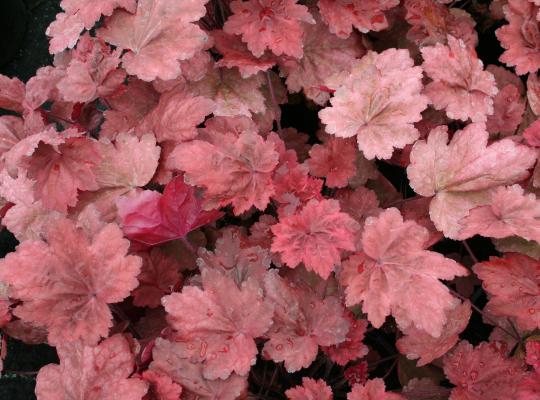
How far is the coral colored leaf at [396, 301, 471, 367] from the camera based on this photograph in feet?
3.82

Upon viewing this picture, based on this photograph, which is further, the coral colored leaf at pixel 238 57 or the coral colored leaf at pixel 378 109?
the coral colored leaf at pixel 238 57

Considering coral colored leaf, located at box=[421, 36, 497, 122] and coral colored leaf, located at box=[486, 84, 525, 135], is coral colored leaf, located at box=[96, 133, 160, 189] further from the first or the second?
coral colored leaf, located at box=[486, 84, 525, 135]

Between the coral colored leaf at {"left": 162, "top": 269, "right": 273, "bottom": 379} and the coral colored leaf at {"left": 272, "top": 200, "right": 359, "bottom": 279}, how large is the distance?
0.32ft

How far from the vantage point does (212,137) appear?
125 cm

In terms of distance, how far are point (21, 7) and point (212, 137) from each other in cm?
158

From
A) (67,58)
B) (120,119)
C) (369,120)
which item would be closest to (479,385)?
(369,120)

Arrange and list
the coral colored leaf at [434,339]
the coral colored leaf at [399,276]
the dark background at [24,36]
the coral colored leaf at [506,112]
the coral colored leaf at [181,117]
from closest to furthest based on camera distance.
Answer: the coral colored leaf at [399,276] < the coral colored leaf at [434,339] < the coral colored leaf at [181,117] < the coral colored leaf at [506,112] < the dark background at [24,36]

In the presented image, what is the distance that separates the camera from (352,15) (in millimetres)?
1470

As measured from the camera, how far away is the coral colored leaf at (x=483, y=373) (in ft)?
3.77

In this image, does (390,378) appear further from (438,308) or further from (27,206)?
(27,206)

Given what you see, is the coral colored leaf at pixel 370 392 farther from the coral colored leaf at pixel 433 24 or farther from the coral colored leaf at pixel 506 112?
the coral colored leaf at pixel 433 24

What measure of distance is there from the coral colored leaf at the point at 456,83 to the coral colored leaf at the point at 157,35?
52cm

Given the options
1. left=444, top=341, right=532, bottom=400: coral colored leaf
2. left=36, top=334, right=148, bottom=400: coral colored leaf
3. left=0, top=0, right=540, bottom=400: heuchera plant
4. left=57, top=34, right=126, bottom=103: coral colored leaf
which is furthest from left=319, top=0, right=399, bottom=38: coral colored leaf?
left=36, top=334, right=148, bottom=400: coral colored leaf

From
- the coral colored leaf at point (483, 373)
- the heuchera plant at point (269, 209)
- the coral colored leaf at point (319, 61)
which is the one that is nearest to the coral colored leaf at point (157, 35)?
the heuchera plant at point (269, 209)
